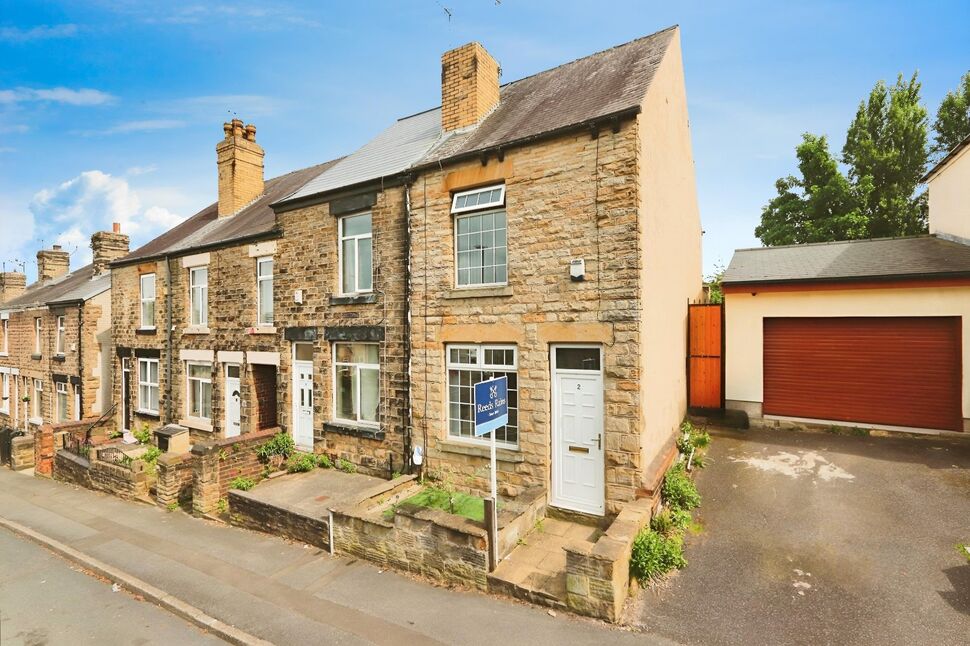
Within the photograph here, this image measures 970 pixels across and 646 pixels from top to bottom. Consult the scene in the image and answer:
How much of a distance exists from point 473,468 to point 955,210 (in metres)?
13.9

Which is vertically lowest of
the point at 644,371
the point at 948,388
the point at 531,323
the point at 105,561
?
the point at 105,561

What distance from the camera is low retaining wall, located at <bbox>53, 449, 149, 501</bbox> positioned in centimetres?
1130

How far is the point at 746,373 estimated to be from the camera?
11414mm

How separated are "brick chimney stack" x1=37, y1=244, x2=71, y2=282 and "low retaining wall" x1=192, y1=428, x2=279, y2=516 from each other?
94.6 feet

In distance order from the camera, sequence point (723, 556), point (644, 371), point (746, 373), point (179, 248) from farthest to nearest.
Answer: point (179, 248), point (746, 373), point (644, 371), point (723, 556)

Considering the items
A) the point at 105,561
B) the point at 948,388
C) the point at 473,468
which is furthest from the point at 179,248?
the point at 948,388

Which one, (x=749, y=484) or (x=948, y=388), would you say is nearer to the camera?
(x=749, y=484)

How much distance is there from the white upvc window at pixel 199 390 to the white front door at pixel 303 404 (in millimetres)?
4295

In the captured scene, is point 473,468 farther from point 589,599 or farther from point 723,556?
point 723,556

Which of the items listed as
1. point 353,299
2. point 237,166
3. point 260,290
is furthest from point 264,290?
point 237,166

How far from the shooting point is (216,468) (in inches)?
397

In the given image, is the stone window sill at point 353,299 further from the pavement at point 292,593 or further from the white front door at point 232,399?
the pavement at point 292,593

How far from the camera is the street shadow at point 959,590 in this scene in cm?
527

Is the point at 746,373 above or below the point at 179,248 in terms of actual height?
below
